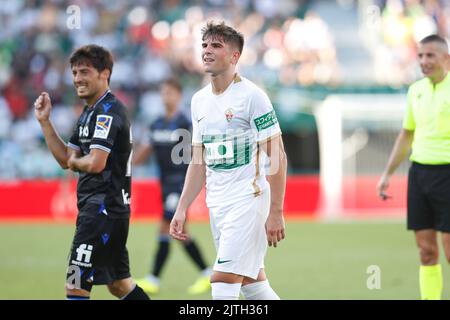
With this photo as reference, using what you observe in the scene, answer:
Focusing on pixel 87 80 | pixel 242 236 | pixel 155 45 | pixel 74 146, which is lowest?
pixel 242 236

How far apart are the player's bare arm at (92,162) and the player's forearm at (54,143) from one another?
12.2 inches

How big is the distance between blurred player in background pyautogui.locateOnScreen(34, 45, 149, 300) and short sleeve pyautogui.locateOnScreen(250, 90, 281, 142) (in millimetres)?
1139

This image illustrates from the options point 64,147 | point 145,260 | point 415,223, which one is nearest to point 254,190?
point 64,147

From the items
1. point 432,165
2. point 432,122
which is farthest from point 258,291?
point 432,122

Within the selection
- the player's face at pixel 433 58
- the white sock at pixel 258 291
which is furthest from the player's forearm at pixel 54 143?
the player's face at pixel 433 58

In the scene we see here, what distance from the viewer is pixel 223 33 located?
252 inches

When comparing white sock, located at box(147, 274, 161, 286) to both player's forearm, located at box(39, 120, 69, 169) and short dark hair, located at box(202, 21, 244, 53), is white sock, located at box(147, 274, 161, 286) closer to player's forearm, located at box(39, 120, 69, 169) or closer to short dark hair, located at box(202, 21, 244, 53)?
player's forearm, located at box(39, 120, 69, 169)

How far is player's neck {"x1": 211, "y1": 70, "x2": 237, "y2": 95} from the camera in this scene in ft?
21.1

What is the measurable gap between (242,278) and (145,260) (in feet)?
23.5

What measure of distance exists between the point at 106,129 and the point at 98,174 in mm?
389

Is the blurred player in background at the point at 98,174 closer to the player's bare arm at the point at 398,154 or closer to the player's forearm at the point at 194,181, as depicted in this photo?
the player's forearm at the point at 194,181

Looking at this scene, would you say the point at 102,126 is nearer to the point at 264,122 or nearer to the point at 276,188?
the point at 264,122

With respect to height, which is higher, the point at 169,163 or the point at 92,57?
the point at 92,57

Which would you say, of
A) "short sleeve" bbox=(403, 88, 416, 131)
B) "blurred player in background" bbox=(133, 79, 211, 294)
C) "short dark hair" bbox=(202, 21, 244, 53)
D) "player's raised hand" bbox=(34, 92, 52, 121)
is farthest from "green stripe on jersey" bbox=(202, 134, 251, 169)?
"blurred player in background" bbox=(133, 79, 211, 294)
